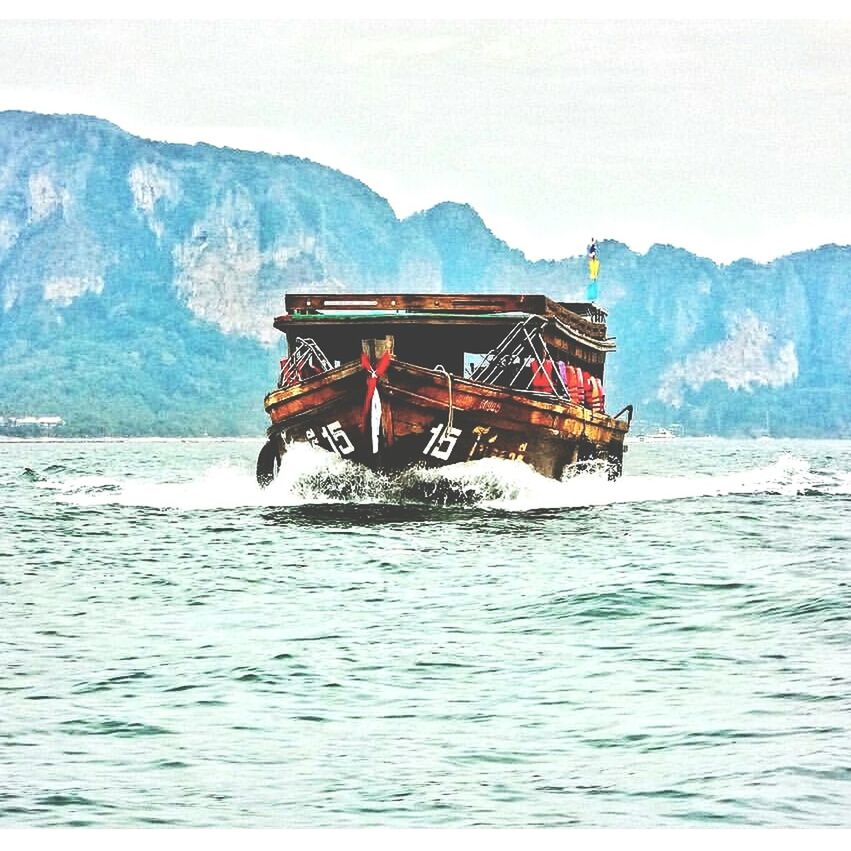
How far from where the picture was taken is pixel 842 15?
409 inches

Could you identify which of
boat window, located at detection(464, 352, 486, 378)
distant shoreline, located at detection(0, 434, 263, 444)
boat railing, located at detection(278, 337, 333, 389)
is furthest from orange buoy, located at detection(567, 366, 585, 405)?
distant shoreline, located at detection(0, 434, 263, 444)

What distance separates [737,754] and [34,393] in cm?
878

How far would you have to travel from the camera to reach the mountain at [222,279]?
43.1 ft

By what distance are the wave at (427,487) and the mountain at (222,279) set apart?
45.2 inches

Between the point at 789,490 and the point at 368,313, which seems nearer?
the point at 368,313

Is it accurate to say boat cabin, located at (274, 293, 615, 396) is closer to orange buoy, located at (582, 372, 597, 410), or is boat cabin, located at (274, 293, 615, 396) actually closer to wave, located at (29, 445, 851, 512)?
orange buoy, located at (582, 372, 597, 410)

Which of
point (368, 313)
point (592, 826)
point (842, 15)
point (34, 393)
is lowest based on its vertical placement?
point (592, 826)

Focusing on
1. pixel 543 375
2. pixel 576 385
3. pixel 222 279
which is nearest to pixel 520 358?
pixel 543 375

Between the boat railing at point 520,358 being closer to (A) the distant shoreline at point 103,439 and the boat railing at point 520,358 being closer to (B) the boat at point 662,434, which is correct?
(B) the boat at point 662,434

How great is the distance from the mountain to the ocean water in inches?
36.1

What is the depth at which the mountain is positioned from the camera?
13.1 m

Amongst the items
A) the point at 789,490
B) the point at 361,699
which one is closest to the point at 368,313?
the point at 789,490

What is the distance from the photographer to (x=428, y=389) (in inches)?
737

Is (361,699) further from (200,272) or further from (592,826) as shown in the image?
(200,272)
